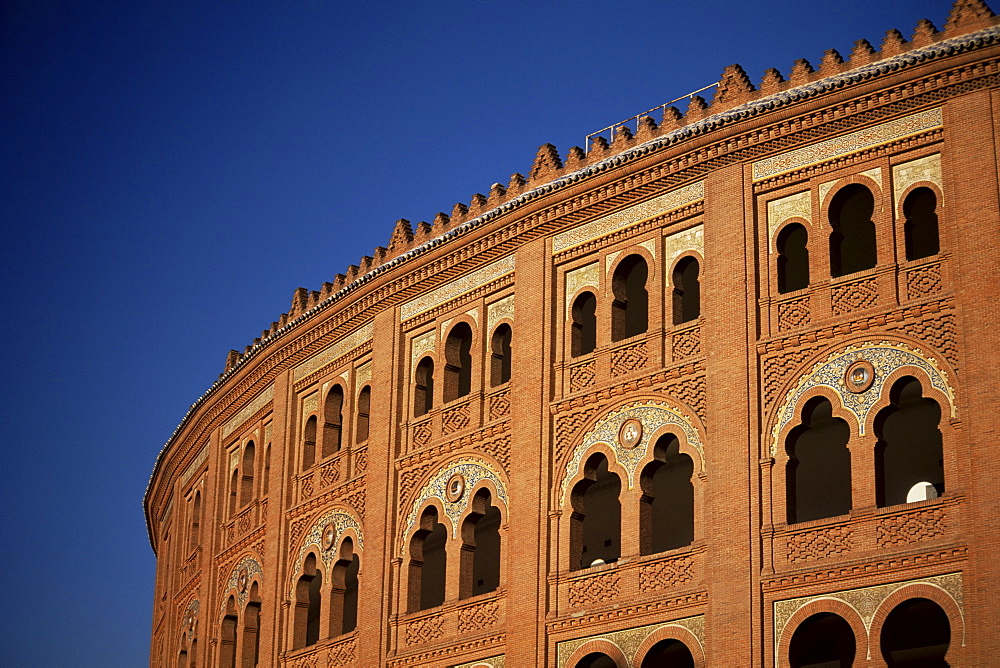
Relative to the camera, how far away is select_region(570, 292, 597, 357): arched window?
87.1 feet

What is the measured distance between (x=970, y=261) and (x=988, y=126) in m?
1.89

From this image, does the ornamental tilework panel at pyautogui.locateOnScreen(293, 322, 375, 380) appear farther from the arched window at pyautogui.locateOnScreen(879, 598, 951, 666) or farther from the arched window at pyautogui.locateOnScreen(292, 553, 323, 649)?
the arched window at pyautogui.locateOnScreen(879, 598, 951, 666)

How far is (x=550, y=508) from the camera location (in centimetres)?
2562

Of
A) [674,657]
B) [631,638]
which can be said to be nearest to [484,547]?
[674,657]

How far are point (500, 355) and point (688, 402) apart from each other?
420 cm

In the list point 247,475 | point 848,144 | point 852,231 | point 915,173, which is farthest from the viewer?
point 247,475

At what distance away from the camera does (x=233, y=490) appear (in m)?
34.2

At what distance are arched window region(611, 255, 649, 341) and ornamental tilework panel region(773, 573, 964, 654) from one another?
528 centimetres

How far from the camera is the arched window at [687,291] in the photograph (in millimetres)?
25438

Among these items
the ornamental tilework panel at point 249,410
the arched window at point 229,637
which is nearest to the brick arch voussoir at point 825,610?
the ornamental tilework panel at point 249,410

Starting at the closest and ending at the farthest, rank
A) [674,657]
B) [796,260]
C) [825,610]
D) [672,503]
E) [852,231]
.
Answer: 1. [825,610]
2. [674,657]
3. [852,231]
4. [796,260]
5. [672,503]

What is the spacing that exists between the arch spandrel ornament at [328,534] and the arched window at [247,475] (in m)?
3.29

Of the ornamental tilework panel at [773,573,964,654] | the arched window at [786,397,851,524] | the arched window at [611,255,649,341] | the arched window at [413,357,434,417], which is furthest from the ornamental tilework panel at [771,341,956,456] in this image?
the arched window at [413,357,434,417]

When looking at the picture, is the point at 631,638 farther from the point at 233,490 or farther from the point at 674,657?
the point at 233,490
